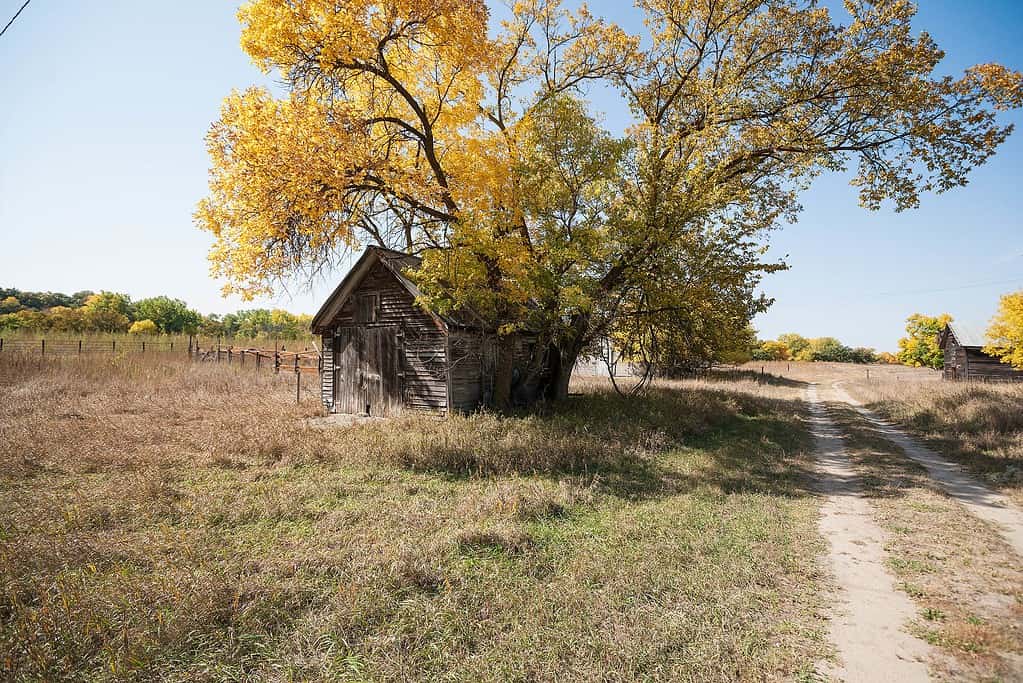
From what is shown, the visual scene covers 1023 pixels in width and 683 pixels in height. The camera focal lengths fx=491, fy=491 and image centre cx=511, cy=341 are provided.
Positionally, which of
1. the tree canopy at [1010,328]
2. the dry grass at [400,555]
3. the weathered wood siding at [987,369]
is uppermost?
the tree canopy at [1010,328]

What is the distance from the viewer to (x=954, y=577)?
566 centimetres

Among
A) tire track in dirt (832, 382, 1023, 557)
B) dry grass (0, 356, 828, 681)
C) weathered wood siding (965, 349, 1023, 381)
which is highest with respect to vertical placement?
weathered wood siding (965, 349, 1023, 381)

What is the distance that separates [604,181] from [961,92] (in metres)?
10.8

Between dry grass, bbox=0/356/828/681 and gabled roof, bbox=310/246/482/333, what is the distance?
15.6 feet

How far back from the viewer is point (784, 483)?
32.3 ft

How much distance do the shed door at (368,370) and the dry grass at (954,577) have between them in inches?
530

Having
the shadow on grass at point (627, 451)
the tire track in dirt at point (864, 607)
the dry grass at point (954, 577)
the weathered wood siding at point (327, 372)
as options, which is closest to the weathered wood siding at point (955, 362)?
the shadow on grass at point (627, 451)

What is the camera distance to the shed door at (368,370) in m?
17.0

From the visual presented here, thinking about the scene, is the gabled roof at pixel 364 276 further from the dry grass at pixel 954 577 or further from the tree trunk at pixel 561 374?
the dry grass at pixel 954 577

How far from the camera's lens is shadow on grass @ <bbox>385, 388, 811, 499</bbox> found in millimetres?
9773

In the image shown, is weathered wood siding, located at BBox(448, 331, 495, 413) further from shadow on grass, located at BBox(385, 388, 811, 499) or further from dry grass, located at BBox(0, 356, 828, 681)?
dry grass, located at BBox(0, 356, 828, 681)

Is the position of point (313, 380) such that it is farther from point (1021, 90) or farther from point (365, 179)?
point (1021, 90)

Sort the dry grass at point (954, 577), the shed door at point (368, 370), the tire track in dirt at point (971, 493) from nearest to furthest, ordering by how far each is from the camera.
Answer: the dry grass at point (954, 577), the tire track in dirt at point (971, 493), the shed door at point (368, 370)

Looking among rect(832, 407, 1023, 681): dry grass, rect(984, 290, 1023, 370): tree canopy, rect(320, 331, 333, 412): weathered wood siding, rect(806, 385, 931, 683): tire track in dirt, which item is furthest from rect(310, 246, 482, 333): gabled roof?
rect(984, 290, 1023, 370): tree canopy
